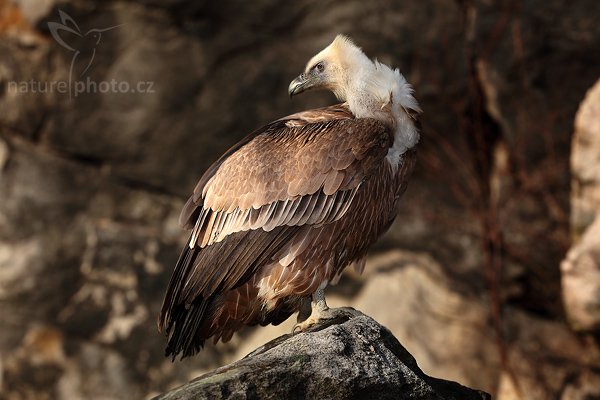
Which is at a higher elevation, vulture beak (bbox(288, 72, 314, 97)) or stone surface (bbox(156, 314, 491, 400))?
vulture beak (bbox(288, 72, 314, 97))

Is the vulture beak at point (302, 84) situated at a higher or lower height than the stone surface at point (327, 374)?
higher

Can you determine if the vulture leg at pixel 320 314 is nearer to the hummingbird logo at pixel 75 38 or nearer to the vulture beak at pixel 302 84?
the vulture beak at pixel 302 84

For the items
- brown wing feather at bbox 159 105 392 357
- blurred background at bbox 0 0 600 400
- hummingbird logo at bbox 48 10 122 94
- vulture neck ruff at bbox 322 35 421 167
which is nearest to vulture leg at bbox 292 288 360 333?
brown wing feather at bbox 159 105 392 357

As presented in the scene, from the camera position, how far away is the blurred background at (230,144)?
718 cm

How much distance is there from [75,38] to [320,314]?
149 inches

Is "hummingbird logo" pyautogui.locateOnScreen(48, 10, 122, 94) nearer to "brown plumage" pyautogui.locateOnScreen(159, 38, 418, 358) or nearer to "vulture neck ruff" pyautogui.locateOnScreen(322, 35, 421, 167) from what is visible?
"brown plumage" pyautogui.locateOnScreen(159, 38, 418, 358)

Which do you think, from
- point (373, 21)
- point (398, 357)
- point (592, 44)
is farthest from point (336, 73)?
point (592, 44)

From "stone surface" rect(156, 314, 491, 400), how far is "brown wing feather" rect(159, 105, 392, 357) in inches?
19.6

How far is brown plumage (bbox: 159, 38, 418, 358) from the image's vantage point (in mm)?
4129

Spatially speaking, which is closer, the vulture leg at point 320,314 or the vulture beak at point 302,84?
the vulture leg at point 320,314

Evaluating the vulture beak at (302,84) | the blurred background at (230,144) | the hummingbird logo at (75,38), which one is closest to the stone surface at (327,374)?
the vulture beak at (302,84)

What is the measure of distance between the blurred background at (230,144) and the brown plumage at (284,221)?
3.07 metres

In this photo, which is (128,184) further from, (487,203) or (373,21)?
(487,203)

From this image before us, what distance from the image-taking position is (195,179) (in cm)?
752
